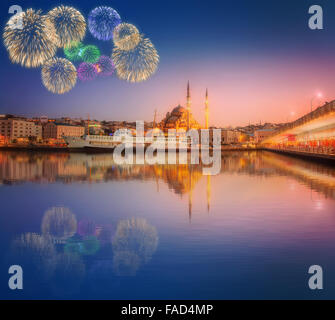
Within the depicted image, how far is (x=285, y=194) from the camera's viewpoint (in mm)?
14914

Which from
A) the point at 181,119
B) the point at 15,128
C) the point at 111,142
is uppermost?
the point at 181,119

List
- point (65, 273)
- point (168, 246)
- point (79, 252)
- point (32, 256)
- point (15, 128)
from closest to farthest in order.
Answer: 1. point (65, 273)
2. point (32, 256)
3. point (79, 252)
4. point (168, 246)
5. point (15, 128)

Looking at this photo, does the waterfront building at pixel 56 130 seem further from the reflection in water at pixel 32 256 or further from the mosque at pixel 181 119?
the reflection in water at pixel 32 256

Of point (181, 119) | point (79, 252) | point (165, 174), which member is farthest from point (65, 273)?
point (181, 119)

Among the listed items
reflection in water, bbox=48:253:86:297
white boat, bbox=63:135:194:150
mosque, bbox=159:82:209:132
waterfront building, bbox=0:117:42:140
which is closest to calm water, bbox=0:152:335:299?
reflection in water, bbox=48:253:86:297

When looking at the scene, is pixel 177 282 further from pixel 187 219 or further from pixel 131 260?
pixel 187 219

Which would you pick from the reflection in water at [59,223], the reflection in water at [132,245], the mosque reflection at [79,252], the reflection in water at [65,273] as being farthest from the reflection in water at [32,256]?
the reflection in water at [132,245]

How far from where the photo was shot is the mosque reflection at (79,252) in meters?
5.80

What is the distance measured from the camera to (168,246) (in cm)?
737

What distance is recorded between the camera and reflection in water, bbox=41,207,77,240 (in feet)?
28.2

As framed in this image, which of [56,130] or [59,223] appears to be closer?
[59,223]

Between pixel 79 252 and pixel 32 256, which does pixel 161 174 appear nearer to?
pixel 79 252

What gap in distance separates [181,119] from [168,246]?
131m

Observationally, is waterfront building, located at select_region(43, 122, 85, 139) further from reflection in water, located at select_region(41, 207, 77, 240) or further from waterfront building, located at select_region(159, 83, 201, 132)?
reflection in water, located at select_region(41, 207, 77, 240)
